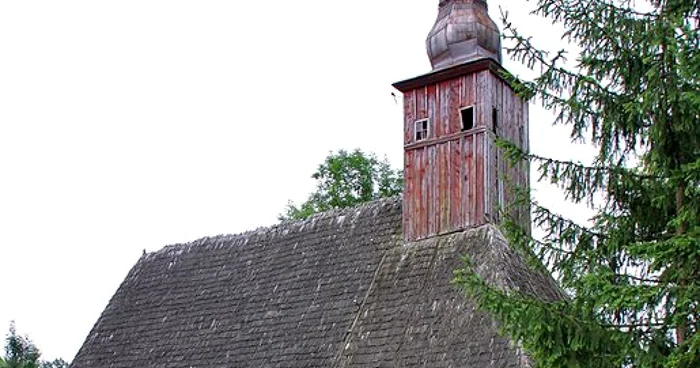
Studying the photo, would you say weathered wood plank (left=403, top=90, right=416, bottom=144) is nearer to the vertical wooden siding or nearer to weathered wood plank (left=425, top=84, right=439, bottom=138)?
the vertical wooden siding

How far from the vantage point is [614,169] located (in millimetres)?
9062

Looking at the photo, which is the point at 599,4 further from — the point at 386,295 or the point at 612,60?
the point at 386,295

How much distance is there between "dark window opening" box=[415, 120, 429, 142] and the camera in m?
17.3

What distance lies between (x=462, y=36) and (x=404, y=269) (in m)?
4.30

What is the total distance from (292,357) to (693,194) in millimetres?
9046

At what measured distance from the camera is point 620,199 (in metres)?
9.19

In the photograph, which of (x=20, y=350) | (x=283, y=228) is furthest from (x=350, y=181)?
(x=20, y=350)

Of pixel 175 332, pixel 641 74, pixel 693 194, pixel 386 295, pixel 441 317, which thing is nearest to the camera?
pixel 693 194

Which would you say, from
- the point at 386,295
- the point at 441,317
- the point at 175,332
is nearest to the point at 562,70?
the point at 441,317

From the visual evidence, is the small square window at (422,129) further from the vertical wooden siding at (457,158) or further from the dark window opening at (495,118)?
the dark window opening at (495,118)

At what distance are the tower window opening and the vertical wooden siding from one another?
8cm

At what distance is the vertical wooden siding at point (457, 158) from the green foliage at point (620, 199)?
6825 millimetres

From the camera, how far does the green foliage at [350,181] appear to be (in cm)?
2748

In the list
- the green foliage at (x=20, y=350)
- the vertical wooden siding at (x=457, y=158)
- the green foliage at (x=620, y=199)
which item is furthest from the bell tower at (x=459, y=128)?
the green foliage at (x=20, y=350)
